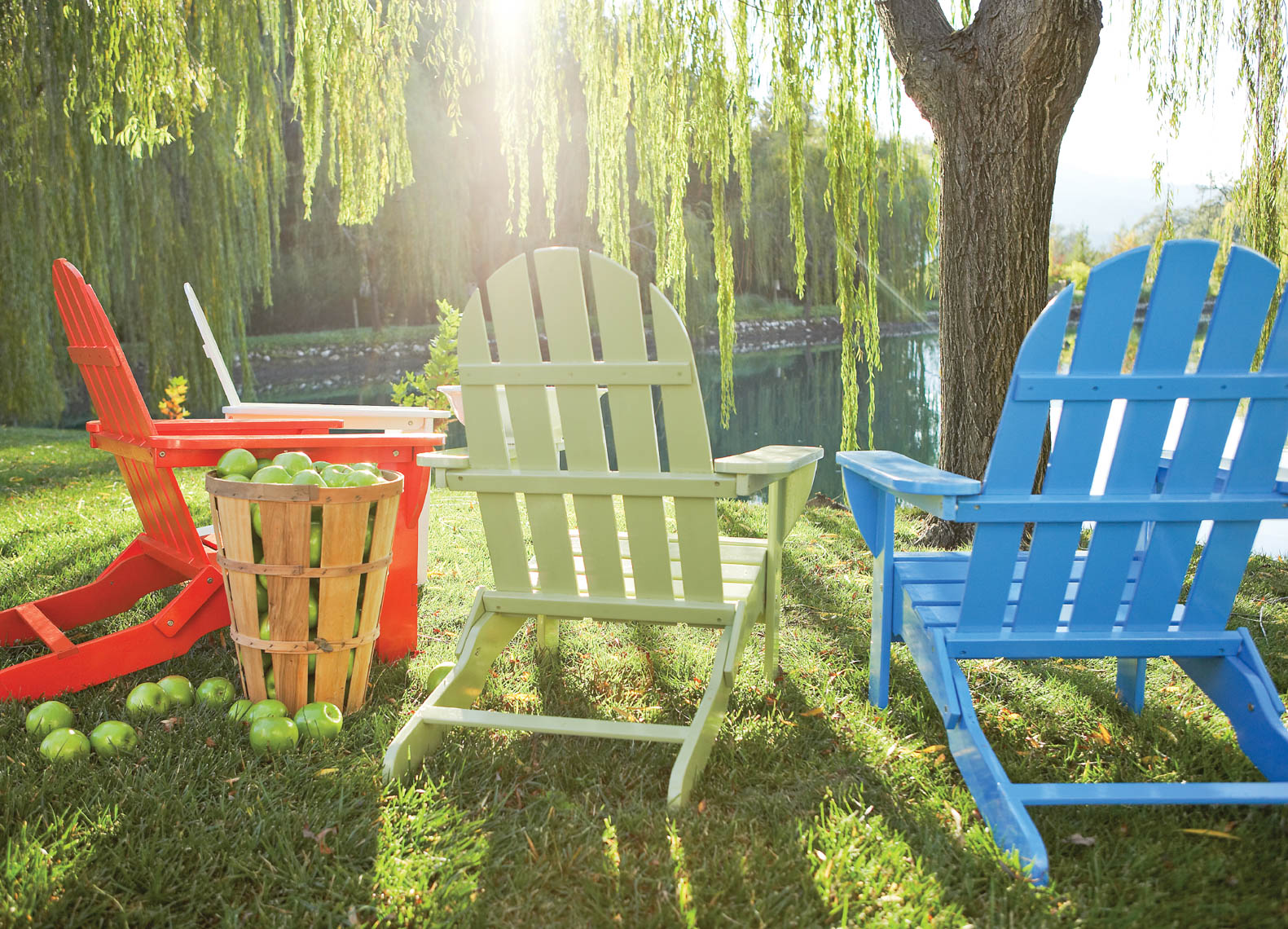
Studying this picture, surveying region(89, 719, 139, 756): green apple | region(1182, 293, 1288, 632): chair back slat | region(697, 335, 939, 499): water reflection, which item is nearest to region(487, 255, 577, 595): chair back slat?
region(89, 719, 139, 756): green apple

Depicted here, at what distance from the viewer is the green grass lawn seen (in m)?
1.47

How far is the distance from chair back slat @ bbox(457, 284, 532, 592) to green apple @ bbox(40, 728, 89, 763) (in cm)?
97

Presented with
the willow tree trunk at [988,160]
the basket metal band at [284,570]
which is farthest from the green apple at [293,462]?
the willow tree trunk at [988,160]

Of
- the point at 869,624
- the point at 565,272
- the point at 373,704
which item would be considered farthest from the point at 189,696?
the point at 869,624

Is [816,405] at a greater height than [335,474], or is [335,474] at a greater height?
[335,474]

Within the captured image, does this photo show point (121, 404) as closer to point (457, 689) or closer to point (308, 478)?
point (308, 478)

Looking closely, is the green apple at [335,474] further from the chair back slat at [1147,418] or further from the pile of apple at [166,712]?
the chair back slat at [1147,418]

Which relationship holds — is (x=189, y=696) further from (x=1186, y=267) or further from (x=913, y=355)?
(x=913, y=355)

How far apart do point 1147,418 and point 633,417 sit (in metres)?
1.02

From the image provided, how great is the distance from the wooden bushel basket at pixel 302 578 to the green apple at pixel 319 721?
0.24ft

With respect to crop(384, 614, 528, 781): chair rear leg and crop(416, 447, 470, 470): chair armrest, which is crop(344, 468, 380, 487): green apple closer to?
crop(416, 447, 470, 470): chair armrest

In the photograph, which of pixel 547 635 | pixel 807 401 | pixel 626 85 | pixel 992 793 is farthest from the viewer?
pixel 807 401

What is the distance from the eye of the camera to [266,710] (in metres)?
2.04

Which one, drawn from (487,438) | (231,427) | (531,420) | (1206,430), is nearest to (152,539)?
(231,427)
